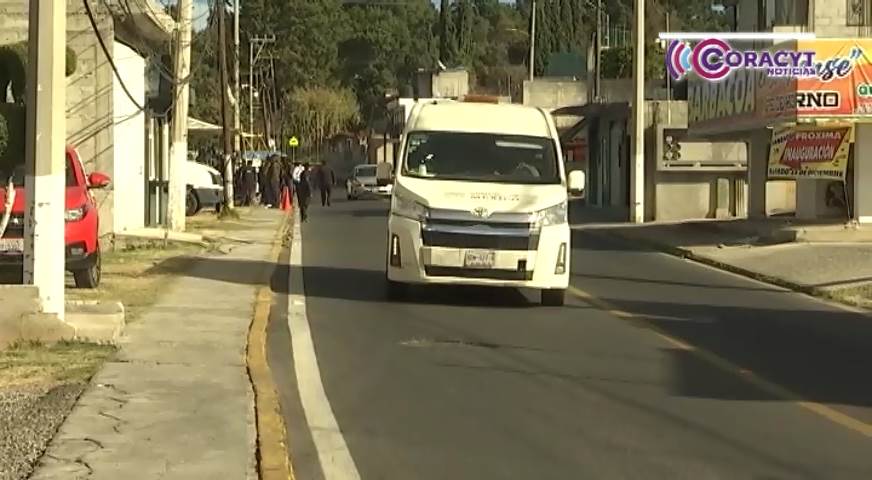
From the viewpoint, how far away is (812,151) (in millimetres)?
27828

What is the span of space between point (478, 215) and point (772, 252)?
1105 cm

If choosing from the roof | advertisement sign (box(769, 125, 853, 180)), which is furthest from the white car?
the roof

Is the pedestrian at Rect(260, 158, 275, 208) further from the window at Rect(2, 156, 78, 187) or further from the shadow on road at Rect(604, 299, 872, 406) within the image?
the shadow on road at Rect(604, 299, 872, 406)

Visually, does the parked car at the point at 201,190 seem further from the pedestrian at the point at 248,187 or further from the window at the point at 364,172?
the window at the point at 364,172

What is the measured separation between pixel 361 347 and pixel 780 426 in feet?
15.4

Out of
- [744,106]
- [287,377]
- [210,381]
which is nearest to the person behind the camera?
[210,381]

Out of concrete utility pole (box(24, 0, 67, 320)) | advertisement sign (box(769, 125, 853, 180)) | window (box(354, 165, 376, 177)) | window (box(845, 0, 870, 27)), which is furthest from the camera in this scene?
window (box(354, 165, 376, 177))

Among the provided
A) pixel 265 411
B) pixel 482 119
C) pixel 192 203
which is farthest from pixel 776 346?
pixel 192 203

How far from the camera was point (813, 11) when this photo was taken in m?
32.5

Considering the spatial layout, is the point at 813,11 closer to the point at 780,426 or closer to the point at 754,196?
the point at 754,196

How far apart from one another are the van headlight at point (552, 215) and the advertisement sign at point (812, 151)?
12598mm

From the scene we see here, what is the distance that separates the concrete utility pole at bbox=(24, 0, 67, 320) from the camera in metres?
11.9

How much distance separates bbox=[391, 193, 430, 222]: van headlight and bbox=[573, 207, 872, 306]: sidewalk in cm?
656

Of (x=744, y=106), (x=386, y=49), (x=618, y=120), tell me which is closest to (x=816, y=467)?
(x=744, y=106)
